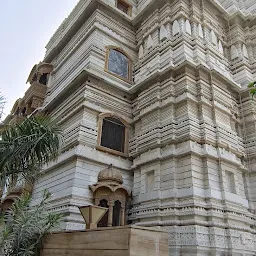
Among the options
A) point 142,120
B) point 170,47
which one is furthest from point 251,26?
point 142,120

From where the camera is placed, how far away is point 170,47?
46.4 feet

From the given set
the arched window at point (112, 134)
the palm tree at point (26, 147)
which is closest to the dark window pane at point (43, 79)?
the arched window at point (112, 134)

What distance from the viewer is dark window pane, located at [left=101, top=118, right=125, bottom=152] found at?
13.2m

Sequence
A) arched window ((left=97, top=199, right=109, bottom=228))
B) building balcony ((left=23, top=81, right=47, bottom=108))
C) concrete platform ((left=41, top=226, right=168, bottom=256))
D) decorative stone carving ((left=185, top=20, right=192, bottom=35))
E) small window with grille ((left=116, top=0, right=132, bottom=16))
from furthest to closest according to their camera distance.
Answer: building balcony ((left=23, top=81, right=47, bottom=108))
small window with grille ((left=116, top=0, right=132, bottom=16))
decorative stone carving ((left=185, top=20, right=192, bottom=35))
arched window ((left=97, top=199, right=109, bottom=228))
concrete platform ((left=41, top=226, right=168, bottom=256))

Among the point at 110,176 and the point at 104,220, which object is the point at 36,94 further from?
the point at 104,220

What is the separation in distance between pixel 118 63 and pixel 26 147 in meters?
9.00

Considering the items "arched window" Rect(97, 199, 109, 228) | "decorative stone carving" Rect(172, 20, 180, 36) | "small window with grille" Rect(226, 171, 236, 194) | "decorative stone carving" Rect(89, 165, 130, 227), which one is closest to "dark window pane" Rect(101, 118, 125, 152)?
"decorative stone carving" Rect(89, 165, 130, 227)

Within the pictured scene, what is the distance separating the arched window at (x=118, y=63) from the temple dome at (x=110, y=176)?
5.71 meters

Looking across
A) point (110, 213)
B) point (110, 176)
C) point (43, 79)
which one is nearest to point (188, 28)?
point (110, 176)

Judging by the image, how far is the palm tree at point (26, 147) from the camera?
8.35 m

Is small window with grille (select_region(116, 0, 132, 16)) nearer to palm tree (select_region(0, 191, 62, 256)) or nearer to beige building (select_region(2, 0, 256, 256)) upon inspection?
beige building (select_region(2, 0, 256, 256))

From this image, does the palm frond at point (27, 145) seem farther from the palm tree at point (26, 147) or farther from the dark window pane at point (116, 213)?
the dark window pane at point (116, 213)

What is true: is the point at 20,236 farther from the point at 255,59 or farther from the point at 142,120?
the point at 255,59

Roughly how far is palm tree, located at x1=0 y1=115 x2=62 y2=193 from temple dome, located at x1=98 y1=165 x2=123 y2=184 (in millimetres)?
3144
